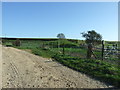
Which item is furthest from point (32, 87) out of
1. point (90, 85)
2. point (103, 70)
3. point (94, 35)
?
Answer: point (94, 35)

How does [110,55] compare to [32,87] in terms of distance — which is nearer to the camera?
[32,87]

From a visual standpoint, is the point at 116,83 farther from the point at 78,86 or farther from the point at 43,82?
the point at 43,82

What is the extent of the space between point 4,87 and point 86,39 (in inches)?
2086

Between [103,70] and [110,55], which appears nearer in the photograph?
[103,70]

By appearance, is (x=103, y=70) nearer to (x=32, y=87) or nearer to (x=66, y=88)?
(x=66, y=88)

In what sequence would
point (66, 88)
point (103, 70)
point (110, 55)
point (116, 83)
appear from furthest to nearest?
1. point (110, 55)
2. point (103, 70)
3. point (116, 83)
4. point (66, 88)

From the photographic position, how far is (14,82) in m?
7.42

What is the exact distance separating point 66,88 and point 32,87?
1.23 m

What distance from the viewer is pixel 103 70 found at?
9.45 m

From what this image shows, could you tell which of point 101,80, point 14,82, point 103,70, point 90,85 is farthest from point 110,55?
point 14,82

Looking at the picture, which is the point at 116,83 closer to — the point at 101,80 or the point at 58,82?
the point at 101,80

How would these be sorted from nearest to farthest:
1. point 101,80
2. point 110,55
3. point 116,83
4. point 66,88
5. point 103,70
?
point 66,88
point 116,83
point 101,80
point 103,70
point 110,55

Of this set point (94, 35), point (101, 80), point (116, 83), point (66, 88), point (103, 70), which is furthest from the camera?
point (94, 35)

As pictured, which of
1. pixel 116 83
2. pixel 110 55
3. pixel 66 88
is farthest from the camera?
pixel 110 55
